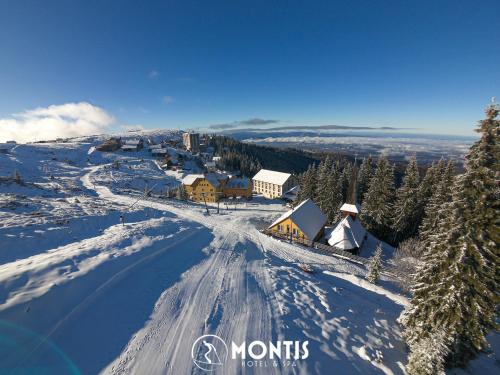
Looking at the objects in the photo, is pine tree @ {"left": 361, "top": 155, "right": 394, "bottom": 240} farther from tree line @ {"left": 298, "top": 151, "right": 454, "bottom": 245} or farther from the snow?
the snow

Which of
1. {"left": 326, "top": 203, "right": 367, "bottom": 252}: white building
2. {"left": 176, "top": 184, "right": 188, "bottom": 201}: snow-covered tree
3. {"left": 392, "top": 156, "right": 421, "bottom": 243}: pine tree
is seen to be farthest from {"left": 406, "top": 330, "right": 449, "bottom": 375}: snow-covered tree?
{"left": 176, "top": 184, "right": 188, "bottom": 201}: snow-covered tree

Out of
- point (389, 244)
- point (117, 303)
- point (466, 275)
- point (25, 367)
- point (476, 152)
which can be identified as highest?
point (476, 152)

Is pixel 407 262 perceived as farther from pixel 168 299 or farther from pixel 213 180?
pixel 213 180

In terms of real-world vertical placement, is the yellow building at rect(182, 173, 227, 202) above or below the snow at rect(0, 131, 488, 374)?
below

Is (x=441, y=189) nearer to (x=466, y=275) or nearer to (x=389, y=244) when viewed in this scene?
(x=389, y=244)

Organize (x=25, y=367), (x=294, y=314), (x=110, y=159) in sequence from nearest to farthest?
1. (x=25, y=367)
2. (x=294, y=314)
3. (x=110, y=159)

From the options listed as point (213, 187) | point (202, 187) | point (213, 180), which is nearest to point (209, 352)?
point (213, 187)

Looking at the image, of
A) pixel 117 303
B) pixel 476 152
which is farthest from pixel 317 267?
pixel 117 303
